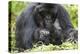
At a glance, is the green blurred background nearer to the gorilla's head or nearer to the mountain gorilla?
the mountain gorilla

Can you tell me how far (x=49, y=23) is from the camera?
6.25 feet

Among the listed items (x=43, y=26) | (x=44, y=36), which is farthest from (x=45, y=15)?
(x=44, y=36)

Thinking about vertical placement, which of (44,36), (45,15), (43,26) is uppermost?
(45,15)

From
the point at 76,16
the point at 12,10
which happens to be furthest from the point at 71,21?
the point at 12,10

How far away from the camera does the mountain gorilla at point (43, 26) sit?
181cm

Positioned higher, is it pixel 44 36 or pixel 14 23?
pixel 14 23

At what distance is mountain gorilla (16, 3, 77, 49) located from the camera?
1.81 metres

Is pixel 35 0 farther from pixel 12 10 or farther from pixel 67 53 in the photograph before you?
pixel 67 53

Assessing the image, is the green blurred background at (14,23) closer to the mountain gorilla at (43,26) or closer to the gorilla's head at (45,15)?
the mountain gorilla at (43,26)

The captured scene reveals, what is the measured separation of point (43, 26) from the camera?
188 cm

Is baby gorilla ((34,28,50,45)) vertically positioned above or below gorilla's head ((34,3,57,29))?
below

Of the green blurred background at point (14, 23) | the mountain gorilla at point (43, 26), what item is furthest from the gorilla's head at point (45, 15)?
the green blurred background at point (14, 23)

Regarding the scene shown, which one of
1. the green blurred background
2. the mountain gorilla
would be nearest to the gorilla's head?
the mountain gorilla

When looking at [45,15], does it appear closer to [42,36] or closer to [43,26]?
[43,26]
